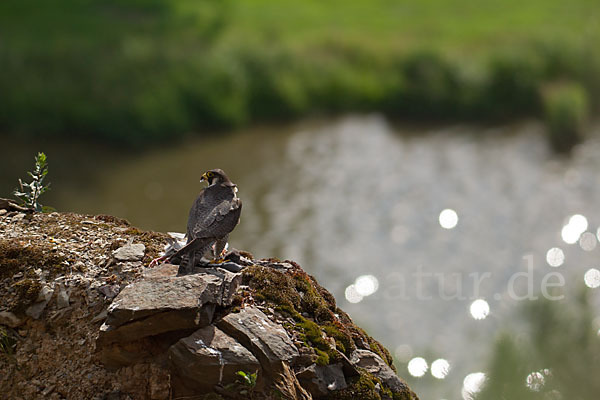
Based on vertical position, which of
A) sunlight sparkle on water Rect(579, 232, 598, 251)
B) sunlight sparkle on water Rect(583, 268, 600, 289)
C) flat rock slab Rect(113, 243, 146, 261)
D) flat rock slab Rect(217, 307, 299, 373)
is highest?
sunlight sparkle on water Rect(579, 232, 598, 251)

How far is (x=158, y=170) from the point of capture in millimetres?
26344

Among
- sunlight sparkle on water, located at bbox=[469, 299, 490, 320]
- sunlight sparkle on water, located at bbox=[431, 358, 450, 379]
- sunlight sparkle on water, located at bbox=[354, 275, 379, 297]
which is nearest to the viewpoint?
sunlight sparkle on water, located at bbox=[431, 358, 450, 379]

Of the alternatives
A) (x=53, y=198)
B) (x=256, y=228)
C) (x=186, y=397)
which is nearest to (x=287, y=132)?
(x=256, y=228)

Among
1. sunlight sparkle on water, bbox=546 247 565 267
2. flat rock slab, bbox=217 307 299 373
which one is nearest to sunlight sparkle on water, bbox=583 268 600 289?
sunlight sparkle on water, bbox=546 247 565 267

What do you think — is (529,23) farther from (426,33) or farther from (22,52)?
(22,52)

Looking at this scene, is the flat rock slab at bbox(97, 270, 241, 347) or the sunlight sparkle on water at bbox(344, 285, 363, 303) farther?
the sunlight sparkle on water at bbox(344, 285, 363, 303)

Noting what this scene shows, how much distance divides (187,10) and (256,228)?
1851cm

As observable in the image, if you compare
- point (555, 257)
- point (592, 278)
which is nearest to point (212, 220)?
point (592, 278)

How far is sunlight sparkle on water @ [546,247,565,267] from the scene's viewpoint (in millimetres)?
21344

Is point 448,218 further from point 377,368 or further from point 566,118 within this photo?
point 377,368

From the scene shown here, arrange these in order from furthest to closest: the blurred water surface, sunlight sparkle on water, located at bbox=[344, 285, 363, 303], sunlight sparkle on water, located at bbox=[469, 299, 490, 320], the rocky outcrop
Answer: sunlight sparkle on water, located at bbox=[344, 285, 363, 303] → the blurred water surface → sunlight sparkle on water, located at bbox=[469, 299, 490, 320] → the rocky outcrop

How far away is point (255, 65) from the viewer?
31.7 m

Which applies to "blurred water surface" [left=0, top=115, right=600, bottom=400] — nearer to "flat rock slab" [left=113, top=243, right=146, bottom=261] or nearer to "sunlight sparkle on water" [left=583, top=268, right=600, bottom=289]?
"sunlight sparkle on water" [left=583, top=268, right=600, bottom=289]

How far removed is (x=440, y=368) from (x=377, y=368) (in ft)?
33.2
